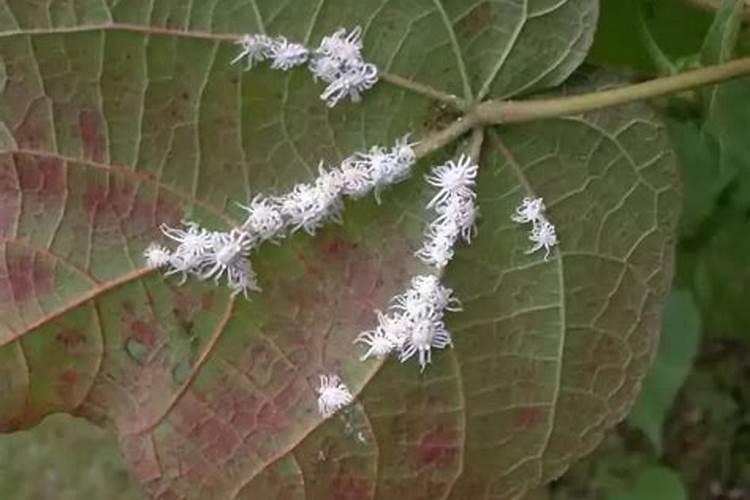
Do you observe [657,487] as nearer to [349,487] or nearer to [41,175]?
[349,487]

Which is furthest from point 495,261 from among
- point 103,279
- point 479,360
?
point 103,279

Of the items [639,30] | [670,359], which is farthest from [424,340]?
[670,359]

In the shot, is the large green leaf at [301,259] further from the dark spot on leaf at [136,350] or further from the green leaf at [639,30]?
the green leaf at [639,30]

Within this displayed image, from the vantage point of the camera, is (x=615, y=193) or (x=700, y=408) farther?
(x=700, y=408)

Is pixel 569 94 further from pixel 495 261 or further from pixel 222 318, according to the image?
pixel 222 318

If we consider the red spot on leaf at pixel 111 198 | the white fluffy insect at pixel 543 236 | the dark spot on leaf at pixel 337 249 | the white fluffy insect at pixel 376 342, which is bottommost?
the white fluffy insect at pixel 376 342

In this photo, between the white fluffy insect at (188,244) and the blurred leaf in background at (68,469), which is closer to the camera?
the white fluffy insect at (188,244)

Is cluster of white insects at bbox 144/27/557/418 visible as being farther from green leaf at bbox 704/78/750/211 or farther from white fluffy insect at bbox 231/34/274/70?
green leaf at bbox 704/78/750/211

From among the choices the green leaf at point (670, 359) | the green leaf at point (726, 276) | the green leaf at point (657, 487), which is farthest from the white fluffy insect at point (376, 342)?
the green leaf at point (657, 487)
